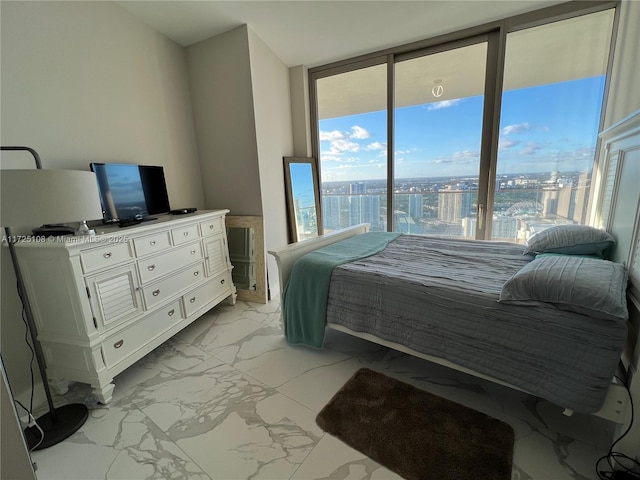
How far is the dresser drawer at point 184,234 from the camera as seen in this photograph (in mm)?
2210

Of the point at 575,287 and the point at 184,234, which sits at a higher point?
the point at 184,234

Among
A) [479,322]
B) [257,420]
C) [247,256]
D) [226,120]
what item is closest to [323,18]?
[226,120]

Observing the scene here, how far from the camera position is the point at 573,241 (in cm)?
178

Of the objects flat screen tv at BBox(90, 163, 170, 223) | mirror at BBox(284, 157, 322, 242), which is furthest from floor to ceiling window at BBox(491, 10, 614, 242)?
flat screen tv at BBox(90, 163, 170, 223)

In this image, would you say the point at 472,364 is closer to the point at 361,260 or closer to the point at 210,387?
the point at 361,260

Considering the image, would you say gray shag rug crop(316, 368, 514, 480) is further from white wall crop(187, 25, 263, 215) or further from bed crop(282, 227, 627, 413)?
white wall crop(187, 25, 263, 215)

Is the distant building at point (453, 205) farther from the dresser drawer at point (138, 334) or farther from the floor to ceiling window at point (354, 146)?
the dresser drawer at point (138, 334)

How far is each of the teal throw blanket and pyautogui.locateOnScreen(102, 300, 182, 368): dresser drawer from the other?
0.88 meters

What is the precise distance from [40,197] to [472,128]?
140 inches

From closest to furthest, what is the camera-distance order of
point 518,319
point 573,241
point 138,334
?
point 518,319 < point 573,241 < point 138,334

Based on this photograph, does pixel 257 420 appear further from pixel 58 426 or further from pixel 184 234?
pixel 184 234

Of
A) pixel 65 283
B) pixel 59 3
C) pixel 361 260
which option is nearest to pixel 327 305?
pixel 361 260

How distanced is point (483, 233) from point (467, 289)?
74.8 inches

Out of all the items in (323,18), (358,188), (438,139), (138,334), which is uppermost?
(323,18)
